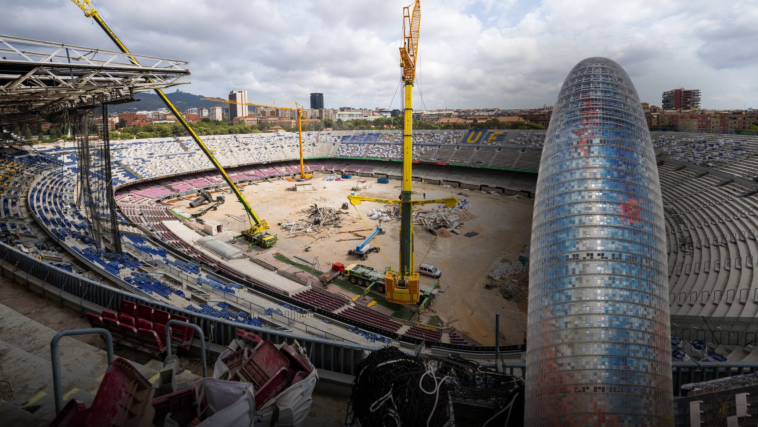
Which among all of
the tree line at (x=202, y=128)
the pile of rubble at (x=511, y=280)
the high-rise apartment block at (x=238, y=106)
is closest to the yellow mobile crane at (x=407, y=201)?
the pile of rubble at (x=511, y=280)

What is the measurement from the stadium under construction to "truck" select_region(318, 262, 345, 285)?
0.28ft

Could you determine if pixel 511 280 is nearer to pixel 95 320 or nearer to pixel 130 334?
pixel 130 334

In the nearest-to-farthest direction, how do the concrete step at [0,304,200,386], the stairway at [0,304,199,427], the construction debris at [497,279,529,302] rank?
the stairway at [0,304,199,427] < the concrete step at [0,304,200,386] < the construction debris at [497,279,529,302]

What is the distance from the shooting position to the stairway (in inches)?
161

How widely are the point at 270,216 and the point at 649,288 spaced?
3122 cm

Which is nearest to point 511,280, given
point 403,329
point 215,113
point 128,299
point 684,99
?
point 403,329

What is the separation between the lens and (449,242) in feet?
88.3

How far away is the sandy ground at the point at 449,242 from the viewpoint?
57.1 feet

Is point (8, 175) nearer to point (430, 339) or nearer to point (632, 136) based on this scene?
point (430, 339)

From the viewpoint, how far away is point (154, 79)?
39.7 feet

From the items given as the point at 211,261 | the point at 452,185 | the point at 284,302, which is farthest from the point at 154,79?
the point at 452,185

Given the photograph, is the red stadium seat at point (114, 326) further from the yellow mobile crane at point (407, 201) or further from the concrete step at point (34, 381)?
the yellow mobile crane at point (407, 201)

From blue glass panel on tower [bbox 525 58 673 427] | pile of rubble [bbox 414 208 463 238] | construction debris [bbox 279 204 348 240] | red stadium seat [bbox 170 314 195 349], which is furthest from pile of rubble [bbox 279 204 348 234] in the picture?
blue glass panel on tower [bbox 525 58 673 427]

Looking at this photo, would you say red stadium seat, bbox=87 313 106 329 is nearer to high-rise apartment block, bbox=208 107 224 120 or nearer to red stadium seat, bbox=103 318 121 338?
red stadium seat, bbox=103 318 121 338
